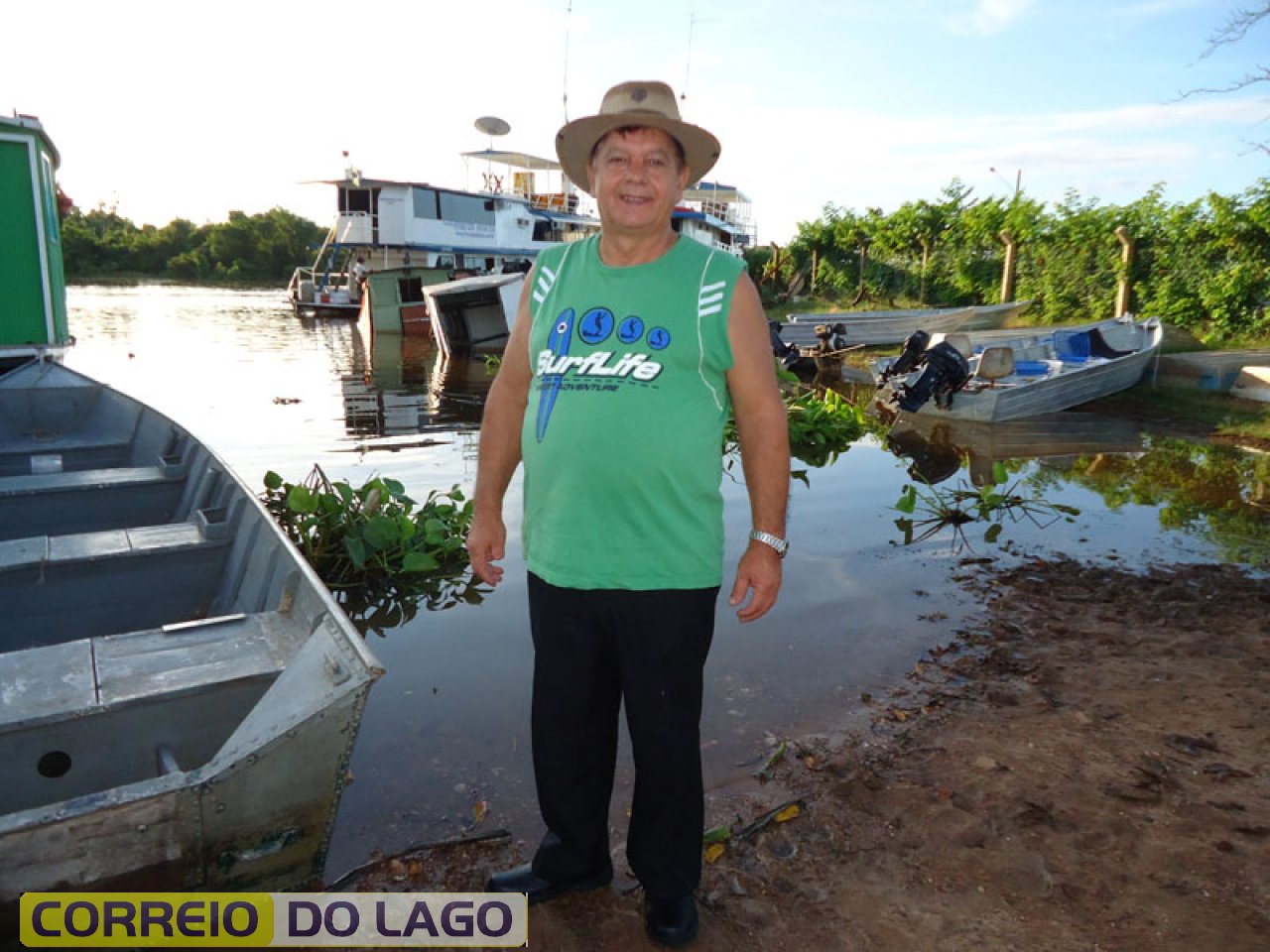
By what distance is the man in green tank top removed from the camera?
7.30 feet

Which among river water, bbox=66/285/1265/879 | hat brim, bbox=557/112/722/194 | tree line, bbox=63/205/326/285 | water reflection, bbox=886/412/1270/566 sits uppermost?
tree line, bbox=63/205/326/285

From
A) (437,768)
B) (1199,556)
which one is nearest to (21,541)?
(437,768)

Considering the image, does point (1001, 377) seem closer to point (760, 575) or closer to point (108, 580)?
point (760, 575)

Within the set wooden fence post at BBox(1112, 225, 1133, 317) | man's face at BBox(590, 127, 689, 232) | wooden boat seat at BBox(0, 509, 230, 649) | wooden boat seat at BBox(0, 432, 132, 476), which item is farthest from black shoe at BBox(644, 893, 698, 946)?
wooden fence post at BBox(1112, 225, 1133, 317)

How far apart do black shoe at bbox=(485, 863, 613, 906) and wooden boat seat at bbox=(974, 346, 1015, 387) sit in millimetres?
12801

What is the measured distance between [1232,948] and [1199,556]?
5334mm

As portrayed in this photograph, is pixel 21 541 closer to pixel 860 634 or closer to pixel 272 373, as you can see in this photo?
pixel 860 634

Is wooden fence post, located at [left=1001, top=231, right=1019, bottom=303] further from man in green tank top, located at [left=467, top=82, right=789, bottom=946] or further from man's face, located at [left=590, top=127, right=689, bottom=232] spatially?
man's face, located at [left=590, top=127, right=689, bottom=232]

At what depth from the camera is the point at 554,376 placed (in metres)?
2.33

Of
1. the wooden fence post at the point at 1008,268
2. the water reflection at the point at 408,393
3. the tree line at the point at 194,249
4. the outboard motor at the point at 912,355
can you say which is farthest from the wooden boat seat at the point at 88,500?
the tree line at the point at 194,249

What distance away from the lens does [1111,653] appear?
4.93m

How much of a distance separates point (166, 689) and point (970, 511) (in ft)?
24.9

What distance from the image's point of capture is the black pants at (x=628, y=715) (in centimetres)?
237

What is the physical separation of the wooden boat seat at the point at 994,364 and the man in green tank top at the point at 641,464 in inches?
493
